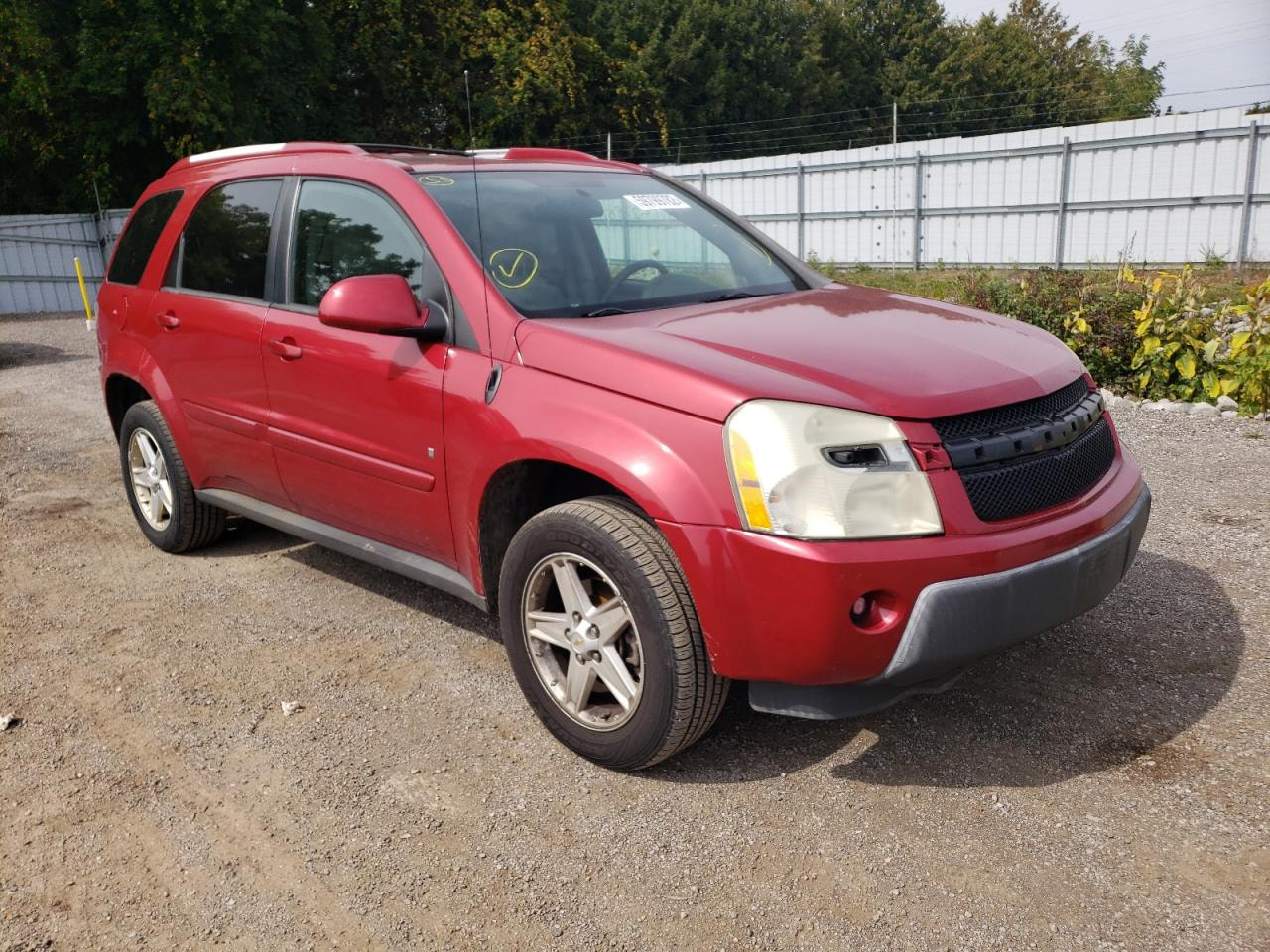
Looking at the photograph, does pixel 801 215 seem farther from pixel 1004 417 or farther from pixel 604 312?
pixel 1004 417

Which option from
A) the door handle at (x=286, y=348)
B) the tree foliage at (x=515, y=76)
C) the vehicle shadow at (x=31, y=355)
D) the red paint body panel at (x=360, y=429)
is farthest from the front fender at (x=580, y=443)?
the tree foliage at (x=515, y=76)

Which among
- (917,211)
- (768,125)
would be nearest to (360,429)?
(917,211)

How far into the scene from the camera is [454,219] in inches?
141

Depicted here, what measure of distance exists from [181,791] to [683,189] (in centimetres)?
298

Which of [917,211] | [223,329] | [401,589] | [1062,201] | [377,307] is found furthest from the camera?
[917,211]

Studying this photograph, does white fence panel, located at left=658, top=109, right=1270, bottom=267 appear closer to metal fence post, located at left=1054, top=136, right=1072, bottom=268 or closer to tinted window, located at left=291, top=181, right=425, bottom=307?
metal fence post, located at left=1054, top=136, right=1072, bottom=268

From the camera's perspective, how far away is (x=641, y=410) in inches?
114

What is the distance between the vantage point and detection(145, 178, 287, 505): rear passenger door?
14.1 feet

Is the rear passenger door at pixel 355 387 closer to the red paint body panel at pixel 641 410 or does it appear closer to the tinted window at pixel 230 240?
the red paint body panel at pixel 641 410

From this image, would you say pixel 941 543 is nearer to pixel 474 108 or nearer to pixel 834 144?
pixel 474 108

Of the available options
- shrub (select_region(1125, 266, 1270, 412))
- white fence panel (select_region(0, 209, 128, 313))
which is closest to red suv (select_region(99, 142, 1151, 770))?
shrub (select_region(1125, 266, 1270, 412))

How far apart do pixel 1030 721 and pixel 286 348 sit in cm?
291

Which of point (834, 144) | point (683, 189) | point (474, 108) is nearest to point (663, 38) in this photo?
point (834, 144)

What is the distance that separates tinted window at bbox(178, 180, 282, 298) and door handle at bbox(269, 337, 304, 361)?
0.96 feet
